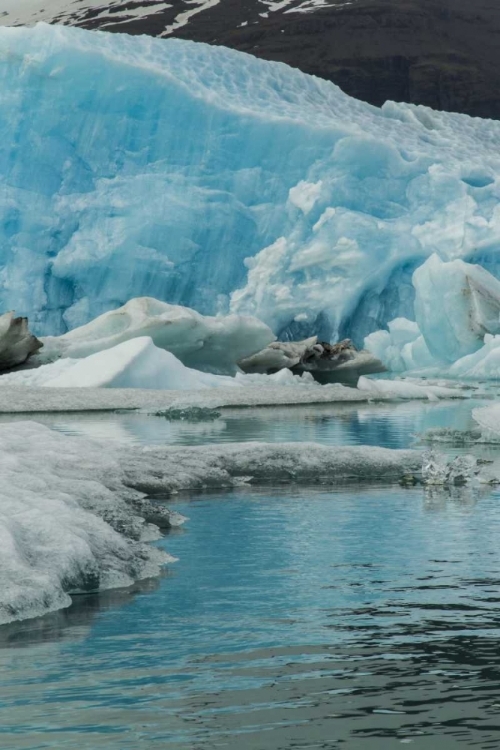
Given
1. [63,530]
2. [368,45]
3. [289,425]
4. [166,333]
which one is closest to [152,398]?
[289,425]

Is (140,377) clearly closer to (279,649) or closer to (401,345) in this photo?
(401,345)

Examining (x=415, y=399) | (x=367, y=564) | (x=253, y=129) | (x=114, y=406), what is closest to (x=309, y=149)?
(x=253, y=129)

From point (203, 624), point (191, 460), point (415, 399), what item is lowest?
point (415, 399)

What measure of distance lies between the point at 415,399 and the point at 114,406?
422 cm

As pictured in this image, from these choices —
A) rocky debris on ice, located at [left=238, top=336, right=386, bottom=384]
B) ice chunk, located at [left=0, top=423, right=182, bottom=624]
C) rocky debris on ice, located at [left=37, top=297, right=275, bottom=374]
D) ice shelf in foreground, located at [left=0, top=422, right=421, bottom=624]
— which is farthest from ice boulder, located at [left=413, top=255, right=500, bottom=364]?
ice chunk, located at [left=0, top=423, right=182, bottom=624]

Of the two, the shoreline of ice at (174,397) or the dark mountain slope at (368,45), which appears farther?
the dark mountain slope at (368,45)

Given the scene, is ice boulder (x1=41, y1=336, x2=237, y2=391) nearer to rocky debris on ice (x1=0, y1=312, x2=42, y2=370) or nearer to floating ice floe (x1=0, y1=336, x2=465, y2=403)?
floating ice floe (x1=0, y1=336, x2=465, y2=403)

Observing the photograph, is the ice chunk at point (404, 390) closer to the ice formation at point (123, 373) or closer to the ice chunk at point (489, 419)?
the ice formation at point (123, 373)

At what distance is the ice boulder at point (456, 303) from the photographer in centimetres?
1764

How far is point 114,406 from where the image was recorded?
1254cm

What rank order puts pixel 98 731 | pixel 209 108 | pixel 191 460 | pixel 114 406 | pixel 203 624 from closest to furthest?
pixel 98 731 → pixel 203 624 → pixel 191 460 → pixel 114 406 → pixel 209 108

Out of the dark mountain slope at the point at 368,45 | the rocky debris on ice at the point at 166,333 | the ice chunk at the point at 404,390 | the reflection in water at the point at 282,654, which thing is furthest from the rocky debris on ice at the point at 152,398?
the dark mountain slope at the point at 368,45

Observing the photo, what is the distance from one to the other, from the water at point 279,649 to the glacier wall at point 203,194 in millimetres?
14410

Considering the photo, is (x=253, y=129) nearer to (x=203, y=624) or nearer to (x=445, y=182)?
(x=445, y=182)
